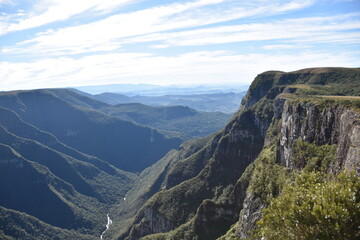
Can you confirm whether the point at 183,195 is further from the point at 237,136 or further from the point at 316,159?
the point at 316,159

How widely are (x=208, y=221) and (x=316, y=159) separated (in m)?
65.7

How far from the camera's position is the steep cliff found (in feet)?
193

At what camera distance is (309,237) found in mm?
30062

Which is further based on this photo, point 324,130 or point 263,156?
point 263,156

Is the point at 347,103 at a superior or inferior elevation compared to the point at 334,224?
superior

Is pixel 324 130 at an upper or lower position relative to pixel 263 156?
upper

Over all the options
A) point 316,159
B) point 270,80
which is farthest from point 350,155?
point 270,80

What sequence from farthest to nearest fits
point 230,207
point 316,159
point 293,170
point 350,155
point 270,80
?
1. point 270,80
2. point 230,207
3. point 293,170
4. point 316,159
5. point 350,155

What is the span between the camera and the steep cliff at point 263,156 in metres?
58.8

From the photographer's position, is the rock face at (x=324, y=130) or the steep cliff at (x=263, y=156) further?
the steep cliff at (x=263, y=156)

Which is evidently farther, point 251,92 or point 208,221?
point 251,92

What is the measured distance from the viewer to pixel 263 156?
101250 millimetres

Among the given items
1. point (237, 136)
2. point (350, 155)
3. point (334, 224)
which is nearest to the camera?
point (334, 224)

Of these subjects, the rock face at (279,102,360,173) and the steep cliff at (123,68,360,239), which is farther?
the steep cliff at (123,68,360,239)
